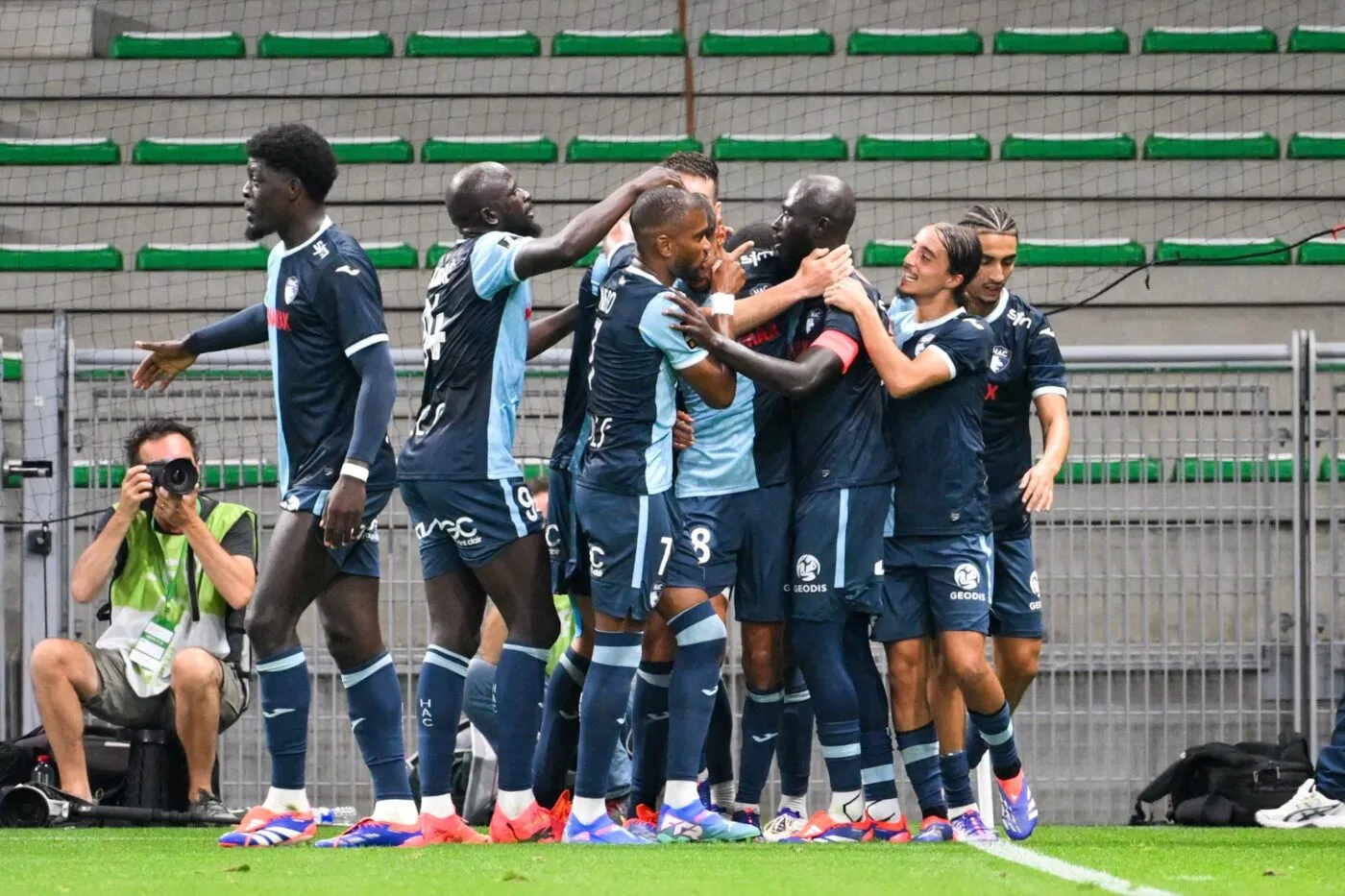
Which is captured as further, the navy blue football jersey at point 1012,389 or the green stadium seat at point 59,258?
A: the green stadium seat at point 59,258

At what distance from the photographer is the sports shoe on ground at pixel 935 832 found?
5583mm

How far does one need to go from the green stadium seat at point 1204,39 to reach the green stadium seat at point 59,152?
6937 millimetres

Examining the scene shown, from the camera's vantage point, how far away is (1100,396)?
823 cm

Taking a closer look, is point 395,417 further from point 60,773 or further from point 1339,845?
point 1339,845

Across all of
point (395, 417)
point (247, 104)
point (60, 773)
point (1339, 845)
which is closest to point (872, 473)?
point (1339, 845)

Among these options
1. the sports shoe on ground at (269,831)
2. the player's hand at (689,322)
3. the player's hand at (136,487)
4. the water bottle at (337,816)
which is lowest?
the water bottle at (337,816)

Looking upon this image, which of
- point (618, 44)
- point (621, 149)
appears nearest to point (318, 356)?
point (621, 149)

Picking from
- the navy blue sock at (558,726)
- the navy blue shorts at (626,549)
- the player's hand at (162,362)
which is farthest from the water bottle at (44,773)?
the navy blue shorts at (626,549)

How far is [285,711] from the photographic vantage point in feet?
17.0

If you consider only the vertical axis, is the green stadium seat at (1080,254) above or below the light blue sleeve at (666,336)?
above

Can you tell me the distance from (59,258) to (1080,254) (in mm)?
6247

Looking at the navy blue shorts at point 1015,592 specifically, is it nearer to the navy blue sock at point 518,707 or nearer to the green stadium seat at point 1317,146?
the navy blue sock at point 518,707

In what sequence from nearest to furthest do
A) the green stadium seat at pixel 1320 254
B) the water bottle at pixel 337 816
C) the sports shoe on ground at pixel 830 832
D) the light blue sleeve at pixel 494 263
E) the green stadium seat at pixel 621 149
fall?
1. the light blue sleeve at pixel 494 263
2. the sports shoe on ground at pixel 830 832
3. the water bottle at pixel 337 816
4. the green stadium seat at pixel 1320 254
5. the green stadium seat at pixel 621 149

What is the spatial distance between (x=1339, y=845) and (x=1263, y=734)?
8.29ft
